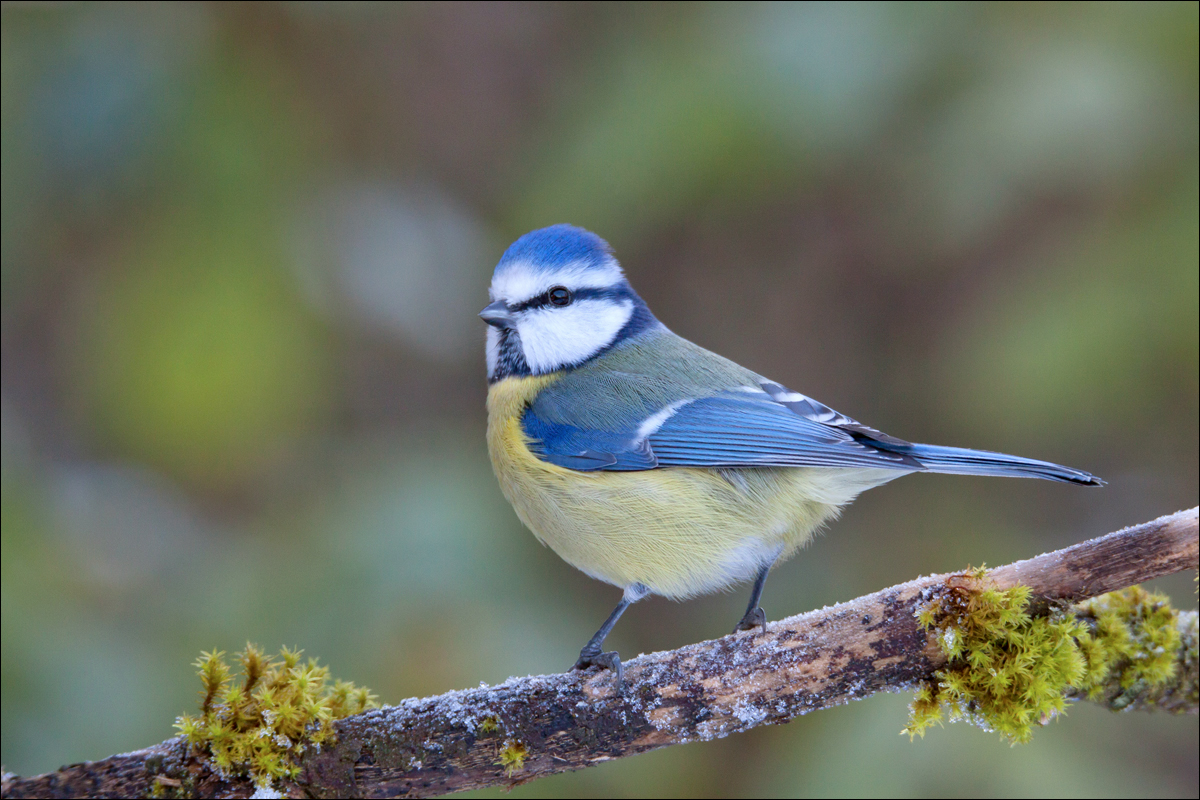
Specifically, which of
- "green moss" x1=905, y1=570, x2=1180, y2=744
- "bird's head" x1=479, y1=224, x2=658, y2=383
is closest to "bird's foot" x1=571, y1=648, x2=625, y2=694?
"green moss" x1=905, y1=570, x2=1180, y2=744

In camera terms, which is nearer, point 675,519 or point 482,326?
point 675,519

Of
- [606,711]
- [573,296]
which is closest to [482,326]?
[573,296]

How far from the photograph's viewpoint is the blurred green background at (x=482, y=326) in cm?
239

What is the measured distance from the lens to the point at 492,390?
246 cm

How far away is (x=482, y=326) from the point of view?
3053mm

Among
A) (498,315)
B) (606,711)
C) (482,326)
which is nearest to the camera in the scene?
(606,711)

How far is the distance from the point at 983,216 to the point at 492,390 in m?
1.51

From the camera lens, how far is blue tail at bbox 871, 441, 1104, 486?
1.65 meters

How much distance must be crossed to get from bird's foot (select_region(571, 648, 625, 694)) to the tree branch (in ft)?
0.05

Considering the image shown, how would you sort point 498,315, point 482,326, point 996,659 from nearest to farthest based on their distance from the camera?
point 996,659
point 498,315
point 482,326

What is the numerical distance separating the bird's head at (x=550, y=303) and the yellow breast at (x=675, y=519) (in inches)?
15.5

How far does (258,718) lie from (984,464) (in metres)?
1.43

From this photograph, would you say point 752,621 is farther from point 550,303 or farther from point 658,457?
point 550,303

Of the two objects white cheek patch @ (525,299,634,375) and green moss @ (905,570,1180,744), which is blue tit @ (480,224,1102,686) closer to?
white cheek patch @ (525,299,634,375)
